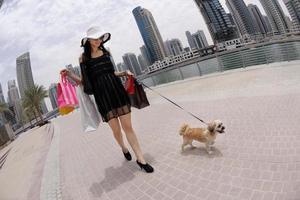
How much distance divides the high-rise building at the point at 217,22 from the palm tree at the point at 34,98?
434ft

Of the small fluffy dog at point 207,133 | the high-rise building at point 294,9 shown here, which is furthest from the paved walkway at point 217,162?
the high-rise building at point 294,9

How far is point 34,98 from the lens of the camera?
31.9 m

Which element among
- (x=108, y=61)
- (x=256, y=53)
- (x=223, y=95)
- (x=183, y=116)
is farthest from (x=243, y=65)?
(x=108, y=61)

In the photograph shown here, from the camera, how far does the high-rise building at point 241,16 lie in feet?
634

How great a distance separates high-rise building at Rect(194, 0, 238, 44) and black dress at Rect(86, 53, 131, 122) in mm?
150786

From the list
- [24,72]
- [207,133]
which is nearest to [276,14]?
[24,72]

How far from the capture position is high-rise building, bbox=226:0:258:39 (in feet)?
634

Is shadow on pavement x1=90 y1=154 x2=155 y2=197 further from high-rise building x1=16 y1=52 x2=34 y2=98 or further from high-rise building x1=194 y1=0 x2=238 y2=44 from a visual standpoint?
high-rise building x1=194 y1=0 x2=238 y2=44

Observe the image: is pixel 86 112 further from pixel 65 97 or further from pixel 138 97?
pixel 138 97

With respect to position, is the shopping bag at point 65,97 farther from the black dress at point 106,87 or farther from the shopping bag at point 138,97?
the shopping bag at point 138,97

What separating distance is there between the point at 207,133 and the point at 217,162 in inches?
17.9

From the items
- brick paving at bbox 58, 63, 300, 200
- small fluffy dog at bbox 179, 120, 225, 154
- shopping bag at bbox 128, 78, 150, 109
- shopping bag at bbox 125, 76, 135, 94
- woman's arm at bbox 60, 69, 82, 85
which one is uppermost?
woman's arm at bbox 60, 69, 82, 85

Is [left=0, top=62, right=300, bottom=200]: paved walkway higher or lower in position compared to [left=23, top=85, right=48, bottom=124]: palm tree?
lower

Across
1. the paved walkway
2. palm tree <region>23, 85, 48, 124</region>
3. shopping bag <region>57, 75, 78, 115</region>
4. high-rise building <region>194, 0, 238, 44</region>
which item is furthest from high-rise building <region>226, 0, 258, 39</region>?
shopping bag <region>57, 75, 78, 115</region>
